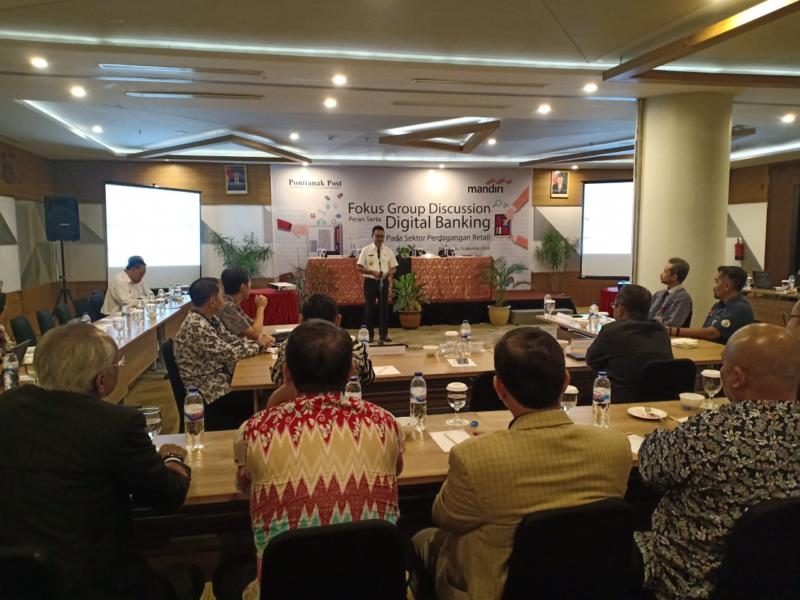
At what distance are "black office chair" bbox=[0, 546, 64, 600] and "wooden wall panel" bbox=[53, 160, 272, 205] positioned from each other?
10.4 m

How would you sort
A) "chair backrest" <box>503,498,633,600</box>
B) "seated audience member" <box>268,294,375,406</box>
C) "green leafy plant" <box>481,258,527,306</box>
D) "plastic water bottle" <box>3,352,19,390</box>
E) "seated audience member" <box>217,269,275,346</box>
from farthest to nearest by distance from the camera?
"green leafy plant" <box>481,258,527,306</box> → "seated audience member" <box>217,269,275,346</box> → "plastic water bottle" <box>3,352,19,390</box> → "seated audience member" <box>268,294,375,406</box> → "chair backrest" <box>503,498,633,600</box>

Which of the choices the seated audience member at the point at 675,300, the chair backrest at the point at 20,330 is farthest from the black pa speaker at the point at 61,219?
the seated audience member at the point at 675,300

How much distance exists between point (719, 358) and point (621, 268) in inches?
300

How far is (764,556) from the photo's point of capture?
1.49m

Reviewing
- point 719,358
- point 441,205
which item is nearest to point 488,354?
point 719,358

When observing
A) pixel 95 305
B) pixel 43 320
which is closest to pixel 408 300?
pixel 95 305

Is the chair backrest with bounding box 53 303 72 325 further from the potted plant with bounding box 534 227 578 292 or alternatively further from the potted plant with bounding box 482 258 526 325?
the potted plant with bounding box 534 227 578 292

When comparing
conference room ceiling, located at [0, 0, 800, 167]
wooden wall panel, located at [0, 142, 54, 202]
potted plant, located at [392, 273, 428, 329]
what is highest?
conference room ceiling, located at [0, 0, 800, 167]

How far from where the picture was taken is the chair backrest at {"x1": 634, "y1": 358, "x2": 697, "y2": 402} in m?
3.18

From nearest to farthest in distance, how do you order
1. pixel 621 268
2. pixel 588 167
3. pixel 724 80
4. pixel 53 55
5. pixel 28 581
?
pixel 28 581
pixel 53 55
pixel 724 80
pixel 621 268
pixel 588 167

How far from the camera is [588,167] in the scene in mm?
12250

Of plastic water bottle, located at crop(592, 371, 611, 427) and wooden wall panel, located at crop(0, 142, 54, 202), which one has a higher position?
wooden wall panel, located at crop(0, 142, 54, 202)

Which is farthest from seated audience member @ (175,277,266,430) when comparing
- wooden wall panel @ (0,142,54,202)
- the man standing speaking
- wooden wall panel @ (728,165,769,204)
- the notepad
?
wooden wall panel @ (728,165,769,204)

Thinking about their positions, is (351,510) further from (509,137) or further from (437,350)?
(509,137)
